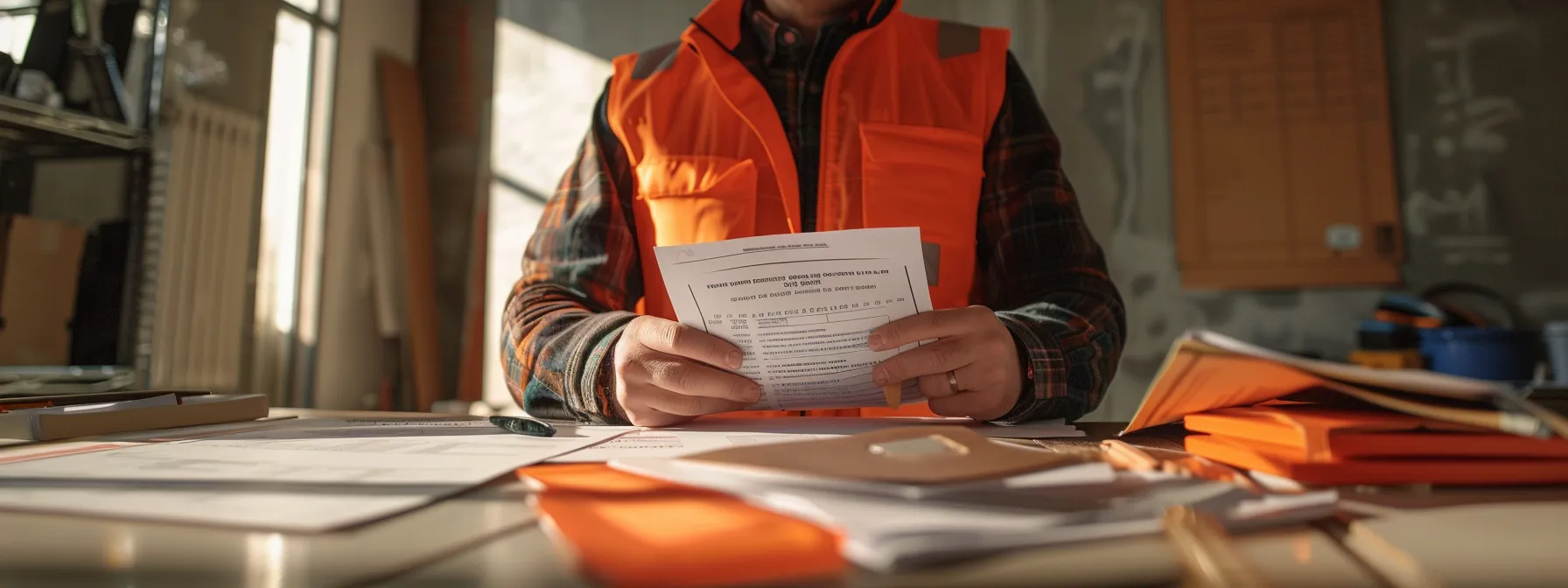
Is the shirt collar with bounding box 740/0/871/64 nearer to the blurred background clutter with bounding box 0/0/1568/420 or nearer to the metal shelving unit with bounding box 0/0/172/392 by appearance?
the metal shelving unit with bounding box 0/0/172/392

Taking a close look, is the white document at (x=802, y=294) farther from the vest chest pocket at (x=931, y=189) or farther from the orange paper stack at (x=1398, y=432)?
the vest chest pocket at (x=931, y=189)

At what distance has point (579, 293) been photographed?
1172 mm

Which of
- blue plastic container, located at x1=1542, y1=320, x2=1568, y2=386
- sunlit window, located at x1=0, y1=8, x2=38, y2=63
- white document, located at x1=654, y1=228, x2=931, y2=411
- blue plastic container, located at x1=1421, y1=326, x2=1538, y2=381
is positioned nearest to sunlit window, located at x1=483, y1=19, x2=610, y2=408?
sunlit window, located at x1=0, y1=8, x2=38, y2=63

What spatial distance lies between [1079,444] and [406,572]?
1.73ft

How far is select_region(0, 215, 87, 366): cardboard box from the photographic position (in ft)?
5.94

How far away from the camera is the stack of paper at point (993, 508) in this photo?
289 mm

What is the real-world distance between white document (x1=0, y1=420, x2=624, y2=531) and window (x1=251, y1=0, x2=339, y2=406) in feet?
9.77

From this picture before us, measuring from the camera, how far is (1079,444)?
66 centimetres

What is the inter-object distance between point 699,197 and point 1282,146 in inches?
113

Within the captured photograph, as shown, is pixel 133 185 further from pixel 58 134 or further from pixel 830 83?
pixel 830 83

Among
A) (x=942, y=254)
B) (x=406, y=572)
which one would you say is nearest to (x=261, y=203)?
(x=942, y=254)

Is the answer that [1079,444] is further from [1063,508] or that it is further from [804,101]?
[804,101]

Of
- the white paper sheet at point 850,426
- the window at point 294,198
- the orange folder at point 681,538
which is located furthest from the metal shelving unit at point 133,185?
the orange folder at point 681,538

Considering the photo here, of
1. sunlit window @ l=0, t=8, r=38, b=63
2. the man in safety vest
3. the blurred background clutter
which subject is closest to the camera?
the man in safety vest
